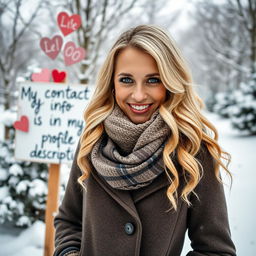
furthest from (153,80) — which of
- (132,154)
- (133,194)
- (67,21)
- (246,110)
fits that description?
(246,110)

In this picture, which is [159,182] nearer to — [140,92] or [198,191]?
[198,191]

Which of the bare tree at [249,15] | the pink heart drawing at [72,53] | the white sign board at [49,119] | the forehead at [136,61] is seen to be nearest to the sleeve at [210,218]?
A: the forehead at [136,61]

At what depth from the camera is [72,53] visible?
2971mm

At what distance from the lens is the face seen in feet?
4.61

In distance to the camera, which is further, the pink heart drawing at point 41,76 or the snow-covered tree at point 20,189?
the snow-covered tree at point 20,189

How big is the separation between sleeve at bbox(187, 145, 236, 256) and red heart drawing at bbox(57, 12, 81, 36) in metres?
2.26

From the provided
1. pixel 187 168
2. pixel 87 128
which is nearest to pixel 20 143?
pixel 87 128

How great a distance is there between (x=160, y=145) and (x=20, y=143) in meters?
1.88

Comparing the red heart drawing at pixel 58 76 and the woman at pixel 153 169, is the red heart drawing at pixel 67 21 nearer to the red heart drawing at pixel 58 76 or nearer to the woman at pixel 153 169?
the red heart drawing at pixel 58 76

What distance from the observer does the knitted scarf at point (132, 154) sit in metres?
1.35

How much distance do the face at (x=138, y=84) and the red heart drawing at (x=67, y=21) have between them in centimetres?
174

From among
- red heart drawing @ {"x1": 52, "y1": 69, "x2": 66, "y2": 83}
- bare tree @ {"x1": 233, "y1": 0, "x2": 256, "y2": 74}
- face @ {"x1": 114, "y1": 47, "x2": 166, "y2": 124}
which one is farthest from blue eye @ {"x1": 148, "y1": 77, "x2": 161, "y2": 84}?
bare tree @ {"x1": 233, "y1": 0, "x2": 256, "y2": 74}

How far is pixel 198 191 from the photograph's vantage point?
1.40 m

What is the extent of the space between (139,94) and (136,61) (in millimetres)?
173
